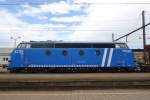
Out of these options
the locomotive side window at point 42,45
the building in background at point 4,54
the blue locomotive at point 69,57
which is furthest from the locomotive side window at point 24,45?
the building in background at point 4,54

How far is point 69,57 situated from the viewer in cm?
3234

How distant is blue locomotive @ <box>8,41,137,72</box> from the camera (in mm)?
31859

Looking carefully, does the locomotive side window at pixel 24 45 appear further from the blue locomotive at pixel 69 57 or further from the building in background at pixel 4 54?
the building in background at pixel 4 54

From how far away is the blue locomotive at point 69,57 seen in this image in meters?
31.9

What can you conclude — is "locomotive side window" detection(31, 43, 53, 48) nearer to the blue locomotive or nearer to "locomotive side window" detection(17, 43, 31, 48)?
the blue locomotive

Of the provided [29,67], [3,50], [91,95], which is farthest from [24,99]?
[3,50]

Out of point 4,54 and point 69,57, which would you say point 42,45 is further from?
point 4,54

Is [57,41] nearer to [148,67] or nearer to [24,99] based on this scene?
[148,67]

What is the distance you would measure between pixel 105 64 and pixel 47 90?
1842cm

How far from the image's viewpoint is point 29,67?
31891 millimetres

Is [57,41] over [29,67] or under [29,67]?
over

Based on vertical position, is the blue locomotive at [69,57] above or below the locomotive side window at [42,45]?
below

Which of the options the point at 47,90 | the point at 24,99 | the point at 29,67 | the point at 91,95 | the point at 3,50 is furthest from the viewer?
the point at 3,50

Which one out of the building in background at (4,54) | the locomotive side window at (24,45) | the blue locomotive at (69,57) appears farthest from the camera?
the building in background at (4,54)
